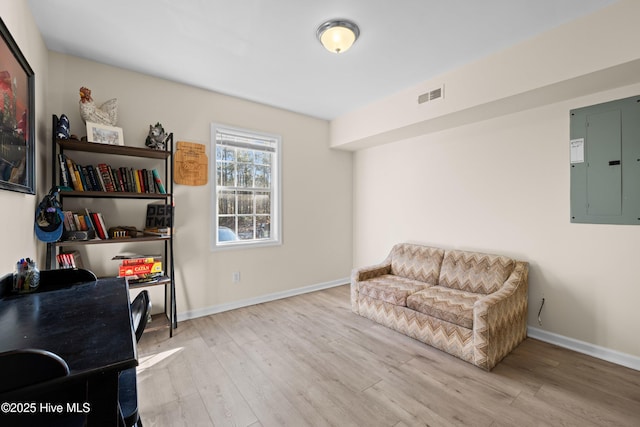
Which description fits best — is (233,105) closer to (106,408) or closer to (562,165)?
(106,408)

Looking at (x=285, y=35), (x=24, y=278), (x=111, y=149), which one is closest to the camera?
(x=24, y=278)

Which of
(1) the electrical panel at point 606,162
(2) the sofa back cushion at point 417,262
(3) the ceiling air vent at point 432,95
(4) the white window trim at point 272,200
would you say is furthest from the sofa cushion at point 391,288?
(3) the ceiling air vent at point 432,95

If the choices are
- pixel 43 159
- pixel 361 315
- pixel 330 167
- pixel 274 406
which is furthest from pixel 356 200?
pixel 43 159

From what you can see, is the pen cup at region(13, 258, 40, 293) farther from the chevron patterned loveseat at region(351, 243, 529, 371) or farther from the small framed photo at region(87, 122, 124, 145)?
the chevron patterned loveseat at region(351, 243, 529, 371)

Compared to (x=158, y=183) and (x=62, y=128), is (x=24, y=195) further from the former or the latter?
Answer: (x=158, y=183)

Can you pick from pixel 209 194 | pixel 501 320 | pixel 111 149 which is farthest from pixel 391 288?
pixel 111 149

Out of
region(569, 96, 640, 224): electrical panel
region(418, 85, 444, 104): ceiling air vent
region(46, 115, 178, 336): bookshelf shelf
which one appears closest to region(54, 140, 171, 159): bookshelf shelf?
region(46, 115, 178, 336): bookshelf shelf

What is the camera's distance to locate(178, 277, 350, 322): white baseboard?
3.15m

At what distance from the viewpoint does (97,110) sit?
249 centimetres

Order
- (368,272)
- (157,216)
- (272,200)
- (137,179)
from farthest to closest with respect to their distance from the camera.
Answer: (272,200) → (368,272) → (157,216) → (137,179)

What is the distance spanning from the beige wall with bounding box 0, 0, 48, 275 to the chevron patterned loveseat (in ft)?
9.18

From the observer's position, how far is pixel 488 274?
276 cm

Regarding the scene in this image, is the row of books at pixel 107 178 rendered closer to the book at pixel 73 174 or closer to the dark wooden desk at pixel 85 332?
the book at pixel 73 174

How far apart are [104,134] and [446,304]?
11.2 ft
